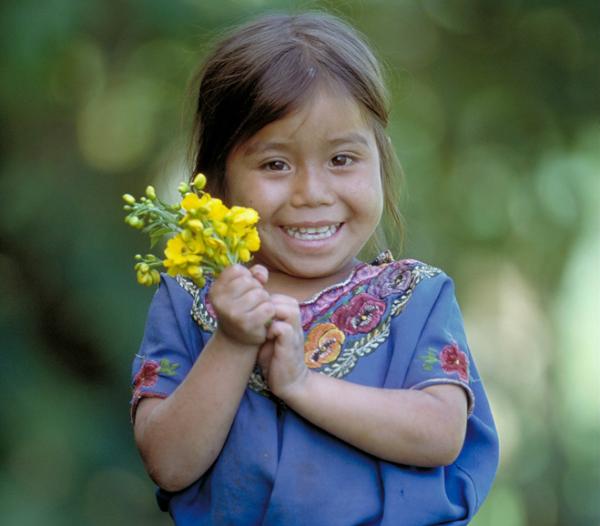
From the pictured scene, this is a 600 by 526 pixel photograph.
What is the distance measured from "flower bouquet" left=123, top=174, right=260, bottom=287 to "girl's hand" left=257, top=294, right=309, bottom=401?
0.13m

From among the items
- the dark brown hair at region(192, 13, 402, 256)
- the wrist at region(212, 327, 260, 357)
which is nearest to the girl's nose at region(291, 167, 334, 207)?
the dark brown hair at region(192, 13, 402, 256)

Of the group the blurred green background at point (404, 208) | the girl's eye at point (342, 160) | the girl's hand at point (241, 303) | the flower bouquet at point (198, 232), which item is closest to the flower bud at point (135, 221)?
the flower bouquet at point (198, 232)

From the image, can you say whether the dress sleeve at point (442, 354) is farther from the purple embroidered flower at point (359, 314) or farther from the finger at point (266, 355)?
the finger at point (266, 355)

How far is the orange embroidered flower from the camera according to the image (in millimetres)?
2506

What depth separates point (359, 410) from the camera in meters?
2.37

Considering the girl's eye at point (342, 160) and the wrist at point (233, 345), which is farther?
the girl's eye at point (342, 160)

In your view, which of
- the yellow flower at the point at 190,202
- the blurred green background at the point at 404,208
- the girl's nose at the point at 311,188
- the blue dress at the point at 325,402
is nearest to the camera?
the yellow flower at the point at 190,202

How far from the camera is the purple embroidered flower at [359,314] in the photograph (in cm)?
254

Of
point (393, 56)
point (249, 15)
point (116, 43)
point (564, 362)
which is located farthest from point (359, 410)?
point (564, 362)

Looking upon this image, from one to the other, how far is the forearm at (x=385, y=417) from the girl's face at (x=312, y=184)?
12.6 inches

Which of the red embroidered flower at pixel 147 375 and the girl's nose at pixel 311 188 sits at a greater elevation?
the girl's nose at pixel 311 188

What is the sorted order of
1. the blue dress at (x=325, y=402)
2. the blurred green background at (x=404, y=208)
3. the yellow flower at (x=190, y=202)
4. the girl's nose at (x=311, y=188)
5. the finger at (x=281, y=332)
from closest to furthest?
the yellow flower at (x=190, y=202)
the finger at (x=281, y=332)
the blue dress at (x=325, y=402)
the girl's nose at (x=311, y=188)
the blurred green background at (x=404, y=208)

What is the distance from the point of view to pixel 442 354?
8.20ft

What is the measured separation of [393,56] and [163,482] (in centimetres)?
314
